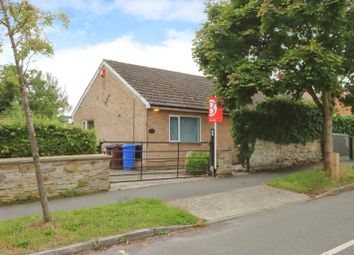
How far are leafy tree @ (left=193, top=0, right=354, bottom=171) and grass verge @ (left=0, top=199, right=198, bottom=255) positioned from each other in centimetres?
521

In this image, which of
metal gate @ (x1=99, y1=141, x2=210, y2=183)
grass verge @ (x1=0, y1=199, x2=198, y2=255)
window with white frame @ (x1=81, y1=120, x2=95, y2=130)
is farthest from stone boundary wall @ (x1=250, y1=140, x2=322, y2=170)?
window with white frame @ (x1=81, y1=120, x2=95, y2=130)

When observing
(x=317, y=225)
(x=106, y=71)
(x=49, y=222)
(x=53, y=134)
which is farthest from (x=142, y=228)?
(x=106, y=71)

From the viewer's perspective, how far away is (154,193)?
38.0 feet

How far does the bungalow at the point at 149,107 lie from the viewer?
19.5m

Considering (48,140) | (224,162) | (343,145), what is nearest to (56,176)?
(48,140)

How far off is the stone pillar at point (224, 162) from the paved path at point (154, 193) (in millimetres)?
459

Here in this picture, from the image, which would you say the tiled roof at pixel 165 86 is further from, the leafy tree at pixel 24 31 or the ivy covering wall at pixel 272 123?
the leafy tree at pixel 24 31

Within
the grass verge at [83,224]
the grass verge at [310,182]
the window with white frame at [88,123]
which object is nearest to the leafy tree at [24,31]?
the grass verge at [83,224]

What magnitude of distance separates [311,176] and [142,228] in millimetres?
7913

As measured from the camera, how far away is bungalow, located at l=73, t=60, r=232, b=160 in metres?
19.5

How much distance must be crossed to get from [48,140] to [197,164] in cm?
580

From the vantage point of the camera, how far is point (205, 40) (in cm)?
1431

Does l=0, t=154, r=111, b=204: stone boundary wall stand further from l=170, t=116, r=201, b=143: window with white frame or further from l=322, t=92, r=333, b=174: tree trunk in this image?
l=170, t=116, r=201, b=143: window with white frame

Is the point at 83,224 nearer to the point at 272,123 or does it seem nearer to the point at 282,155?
the point at 272,123
